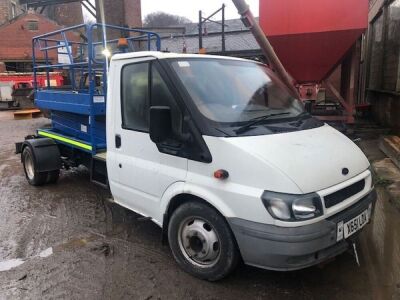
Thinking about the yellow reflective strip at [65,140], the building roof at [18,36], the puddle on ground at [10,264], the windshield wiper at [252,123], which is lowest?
the puddle on ground at [10,264]

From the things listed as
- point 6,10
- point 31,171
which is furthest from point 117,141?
point 6,10

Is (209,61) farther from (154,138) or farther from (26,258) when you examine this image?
(26,258)

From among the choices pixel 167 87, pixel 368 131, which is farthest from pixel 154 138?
pixel 368 131

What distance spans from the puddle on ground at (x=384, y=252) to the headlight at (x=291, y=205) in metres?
1.02

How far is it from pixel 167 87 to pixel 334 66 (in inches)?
242

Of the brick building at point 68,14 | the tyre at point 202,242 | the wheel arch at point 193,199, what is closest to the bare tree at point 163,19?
the brick building at point 68,14

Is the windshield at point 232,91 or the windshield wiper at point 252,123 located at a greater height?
the windshield at point 232,91

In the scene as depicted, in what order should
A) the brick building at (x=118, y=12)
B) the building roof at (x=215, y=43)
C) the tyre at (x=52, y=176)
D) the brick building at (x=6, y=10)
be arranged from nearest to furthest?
the tyre at (x=52, y=176) < the building roof at (x=215, y=43) < the brick building at (x=118, y=12) < the brick building at (x=6, y=10)

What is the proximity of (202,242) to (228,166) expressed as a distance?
2.48ft

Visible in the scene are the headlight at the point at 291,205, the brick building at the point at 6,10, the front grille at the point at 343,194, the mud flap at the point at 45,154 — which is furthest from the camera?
the brick building at the point at 6,10

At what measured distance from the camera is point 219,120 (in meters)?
3.28

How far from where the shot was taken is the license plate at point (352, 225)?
10.0ft

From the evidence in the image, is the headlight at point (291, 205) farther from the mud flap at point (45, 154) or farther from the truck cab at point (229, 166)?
the mud flap at point (45, 154)

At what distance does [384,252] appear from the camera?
3.89 m
